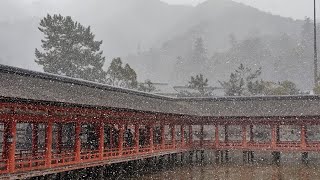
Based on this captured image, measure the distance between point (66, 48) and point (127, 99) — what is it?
33867 millimetres

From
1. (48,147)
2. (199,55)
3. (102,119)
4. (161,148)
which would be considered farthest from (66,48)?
(199,55)

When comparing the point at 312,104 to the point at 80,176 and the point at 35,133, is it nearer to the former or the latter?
the point at 80,176

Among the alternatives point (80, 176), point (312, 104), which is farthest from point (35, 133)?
point (312, 104)

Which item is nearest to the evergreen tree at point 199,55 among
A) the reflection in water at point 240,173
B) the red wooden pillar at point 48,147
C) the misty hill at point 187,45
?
the misty hill at point 187,45

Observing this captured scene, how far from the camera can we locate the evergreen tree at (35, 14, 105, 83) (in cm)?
6247

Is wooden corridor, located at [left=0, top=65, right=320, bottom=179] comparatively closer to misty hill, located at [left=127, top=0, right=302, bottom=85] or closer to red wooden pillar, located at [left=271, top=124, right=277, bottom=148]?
red wooden pillar, located at [left=271, top=124, right=277, bottom=148]

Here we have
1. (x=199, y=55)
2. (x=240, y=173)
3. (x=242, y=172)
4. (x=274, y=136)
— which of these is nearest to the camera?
(x=240, y=173)

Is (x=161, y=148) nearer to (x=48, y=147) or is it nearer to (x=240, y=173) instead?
(x=240, y=173)

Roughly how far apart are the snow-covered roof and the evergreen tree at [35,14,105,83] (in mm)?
23938

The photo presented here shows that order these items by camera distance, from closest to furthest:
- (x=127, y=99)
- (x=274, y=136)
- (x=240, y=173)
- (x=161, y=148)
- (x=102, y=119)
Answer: (x=102, y=119)
(x=127, y=99)
(x=240, y=173)
(x=161, y=148)
(x=274, y=136)

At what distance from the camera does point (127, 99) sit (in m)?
32.8

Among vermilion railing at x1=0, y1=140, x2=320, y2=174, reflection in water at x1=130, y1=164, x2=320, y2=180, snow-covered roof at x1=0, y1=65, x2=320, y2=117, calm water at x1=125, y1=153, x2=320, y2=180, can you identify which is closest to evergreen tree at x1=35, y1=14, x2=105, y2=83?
snow-covered roof at x1=0, y1=65, x2=320, y2=117

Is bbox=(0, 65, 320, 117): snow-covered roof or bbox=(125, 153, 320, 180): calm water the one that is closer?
bbox=(0, 65, 320, 117): snow-covered roof

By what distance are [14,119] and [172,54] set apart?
158 metres
